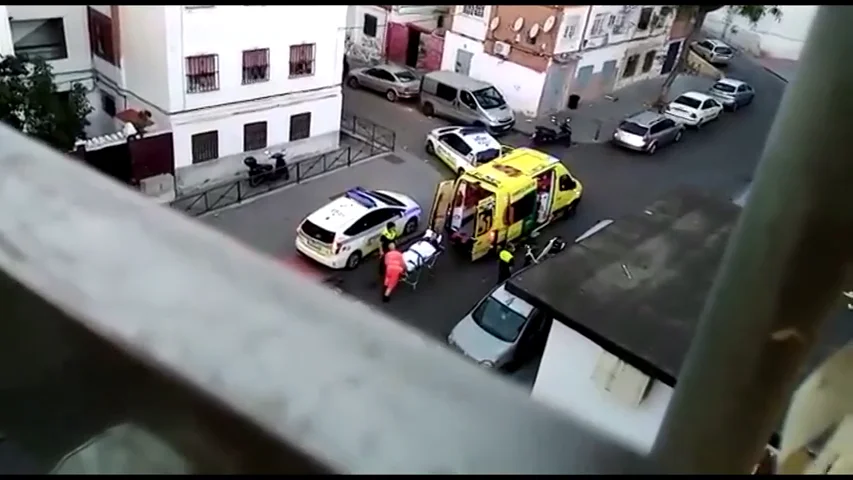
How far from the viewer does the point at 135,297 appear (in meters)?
0.19

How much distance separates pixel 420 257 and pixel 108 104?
1.96 m

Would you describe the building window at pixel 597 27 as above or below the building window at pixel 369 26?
above

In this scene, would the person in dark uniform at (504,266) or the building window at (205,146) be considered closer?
the person in dark uniform at (504,266)

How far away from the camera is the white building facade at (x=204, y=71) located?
3719mm

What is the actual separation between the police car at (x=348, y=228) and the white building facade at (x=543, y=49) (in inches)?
88.2

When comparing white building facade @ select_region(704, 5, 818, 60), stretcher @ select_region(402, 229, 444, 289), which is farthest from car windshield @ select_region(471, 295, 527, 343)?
white building facade @ select_region(704, 5, 818, 60)

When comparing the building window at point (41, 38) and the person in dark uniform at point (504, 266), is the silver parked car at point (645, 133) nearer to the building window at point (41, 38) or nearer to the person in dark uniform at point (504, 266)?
the person in dark uniform at point (504, 266)

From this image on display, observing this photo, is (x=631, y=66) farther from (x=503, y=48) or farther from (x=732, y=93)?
(x=503, y=48)

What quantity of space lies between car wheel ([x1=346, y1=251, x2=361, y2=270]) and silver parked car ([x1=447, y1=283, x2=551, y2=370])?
70 cm

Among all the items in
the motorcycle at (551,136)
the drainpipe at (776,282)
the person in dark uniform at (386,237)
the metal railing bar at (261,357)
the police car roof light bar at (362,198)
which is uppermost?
the drainpipe at (776,282)

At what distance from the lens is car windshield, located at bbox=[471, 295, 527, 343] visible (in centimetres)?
294

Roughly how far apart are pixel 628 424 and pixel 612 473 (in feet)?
5.57

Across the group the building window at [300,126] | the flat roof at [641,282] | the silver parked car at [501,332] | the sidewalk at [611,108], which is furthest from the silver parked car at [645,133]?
the flat roof at [641,282]

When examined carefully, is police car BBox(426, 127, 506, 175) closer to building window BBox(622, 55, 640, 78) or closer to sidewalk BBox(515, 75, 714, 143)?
sidewalk BBox(515, 75, 714, 143)
